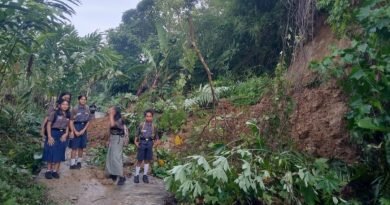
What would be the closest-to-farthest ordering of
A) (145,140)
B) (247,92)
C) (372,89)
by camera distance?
(372,89) → (145,140) → (247,92)

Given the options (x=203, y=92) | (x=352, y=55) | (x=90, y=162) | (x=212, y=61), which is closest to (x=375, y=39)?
(x=352, y=55)

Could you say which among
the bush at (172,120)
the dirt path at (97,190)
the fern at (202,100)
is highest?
the fern at (202,100)

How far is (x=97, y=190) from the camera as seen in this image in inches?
247

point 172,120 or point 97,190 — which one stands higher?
point 172,120

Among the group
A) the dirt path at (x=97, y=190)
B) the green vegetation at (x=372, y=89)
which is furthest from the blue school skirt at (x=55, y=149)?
the green vegetation at (x=372, y=89)

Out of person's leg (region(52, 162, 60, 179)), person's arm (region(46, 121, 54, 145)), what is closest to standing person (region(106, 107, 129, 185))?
person's leg (region(52, 162, 60, 179))

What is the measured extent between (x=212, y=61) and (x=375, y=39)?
927 cm

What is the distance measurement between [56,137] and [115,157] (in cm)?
96

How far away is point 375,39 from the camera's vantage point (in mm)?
4891

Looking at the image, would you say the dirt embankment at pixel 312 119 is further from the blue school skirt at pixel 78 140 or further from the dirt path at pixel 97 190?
the blue school skirt at pixel 78 140

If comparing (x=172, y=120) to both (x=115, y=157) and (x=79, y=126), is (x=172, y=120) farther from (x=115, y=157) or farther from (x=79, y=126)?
(x=115, y=157)

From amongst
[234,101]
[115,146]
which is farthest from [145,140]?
[234,101]

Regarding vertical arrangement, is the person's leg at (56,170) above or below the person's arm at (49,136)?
below

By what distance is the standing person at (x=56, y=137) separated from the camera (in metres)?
6.38
